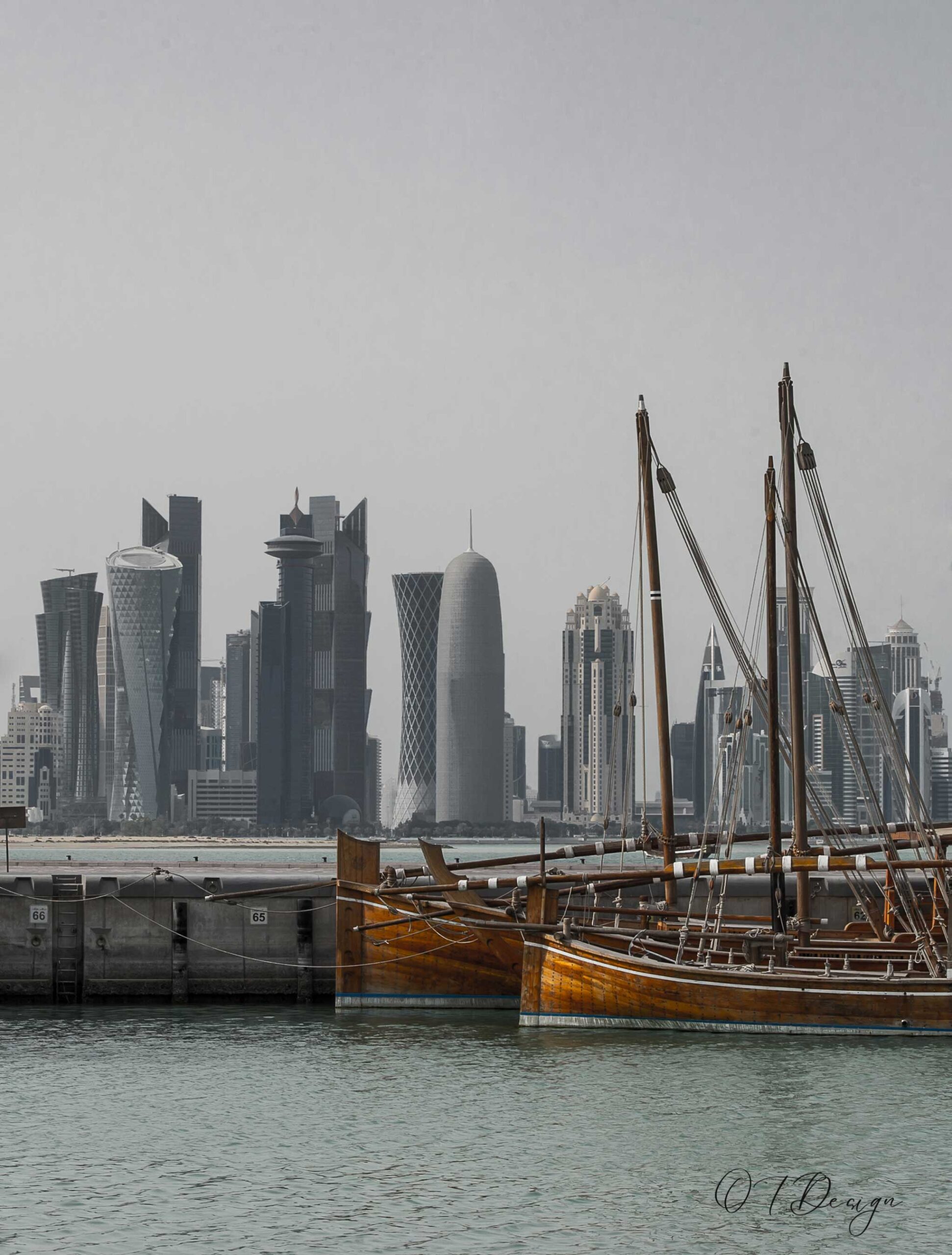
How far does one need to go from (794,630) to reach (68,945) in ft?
70.6

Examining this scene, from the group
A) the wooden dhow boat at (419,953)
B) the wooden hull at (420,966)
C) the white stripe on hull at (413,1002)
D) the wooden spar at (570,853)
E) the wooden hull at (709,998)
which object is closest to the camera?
the wooden hull at (709,998)

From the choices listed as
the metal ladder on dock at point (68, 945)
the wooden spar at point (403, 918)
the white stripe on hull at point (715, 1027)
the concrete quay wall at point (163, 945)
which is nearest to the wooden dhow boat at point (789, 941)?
the white stripe on hull at point (715, 1027)

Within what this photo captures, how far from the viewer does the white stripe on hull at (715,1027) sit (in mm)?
37906

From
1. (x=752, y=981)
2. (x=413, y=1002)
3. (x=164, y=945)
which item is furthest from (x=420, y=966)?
(x=752, y=981)

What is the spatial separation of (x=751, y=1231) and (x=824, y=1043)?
48.7 ft

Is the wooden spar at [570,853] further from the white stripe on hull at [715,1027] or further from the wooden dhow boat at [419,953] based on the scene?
the white stripe on hull at [715,1027]

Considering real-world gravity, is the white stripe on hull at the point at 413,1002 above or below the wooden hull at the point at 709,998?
below

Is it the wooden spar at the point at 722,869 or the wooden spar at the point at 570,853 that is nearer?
the wooden spar at the point at 722,869

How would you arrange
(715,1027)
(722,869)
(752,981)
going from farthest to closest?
(722,869)
(715,1027)
(752,981)

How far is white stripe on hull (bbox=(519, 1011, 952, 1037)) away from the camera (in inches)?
1492

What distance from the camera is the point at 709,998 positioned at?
3856cm

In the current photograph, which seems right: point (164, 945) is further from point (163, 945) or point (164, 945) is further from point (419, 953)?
point (419, 953)

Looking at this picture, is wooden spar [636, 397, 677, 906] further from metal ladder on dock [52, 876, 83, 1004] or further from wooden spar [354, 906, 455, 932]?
metal ladder on dock [52, 876, 83, 1004]

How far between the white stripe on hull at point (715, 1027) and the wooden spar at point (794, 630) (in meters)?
4.60
